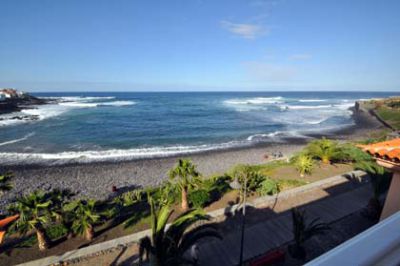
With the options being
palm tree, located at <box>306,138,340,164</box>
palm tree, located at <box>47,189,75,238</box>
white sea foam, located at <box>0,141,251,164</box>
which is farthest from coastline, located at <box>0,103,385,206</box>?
palm tree, located at <box>47,189,75,238</box>

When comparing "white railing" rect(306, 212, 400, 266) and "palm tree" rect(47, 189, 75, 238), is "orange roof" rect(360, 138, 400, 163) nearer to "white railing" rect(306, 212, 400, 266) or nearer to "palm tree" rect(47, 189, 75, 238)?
"white railing" rect(306, 212, 400, 266)

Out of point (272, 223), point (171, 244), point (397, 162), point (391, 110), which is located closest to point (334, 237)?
point (272, 223)

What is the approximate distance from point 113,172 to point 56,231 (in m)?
11.5

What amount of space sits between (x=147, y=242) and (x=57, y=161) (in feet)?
73.2

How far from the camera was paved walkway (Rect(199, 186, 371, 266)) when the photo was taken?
8497 millimetres

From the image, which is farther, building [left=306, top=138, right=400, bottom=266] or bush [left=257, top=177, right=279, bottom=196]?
bush [left=257, top=177, right=279, bottom=196]

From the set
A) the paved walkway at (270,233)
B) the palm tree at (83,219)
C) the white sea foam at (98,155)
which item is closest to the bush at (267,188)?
the paved walkway at (270,233)

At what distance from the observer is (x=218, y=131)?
127 feet

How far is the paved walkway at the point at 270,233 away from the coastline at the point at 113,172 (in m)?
10.3

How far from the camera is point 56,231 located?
1004 cm

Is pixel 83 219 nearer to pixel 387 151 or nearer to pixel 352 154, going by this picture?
pixel 387 151

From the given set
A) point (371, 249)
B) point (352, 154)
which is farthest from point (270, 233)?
point (352, 154)

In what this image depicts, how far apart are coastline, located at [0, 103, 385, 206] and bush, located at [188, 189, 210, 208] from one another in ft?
24.0

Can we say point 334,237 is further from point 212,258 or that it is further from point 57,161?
point 57,161
